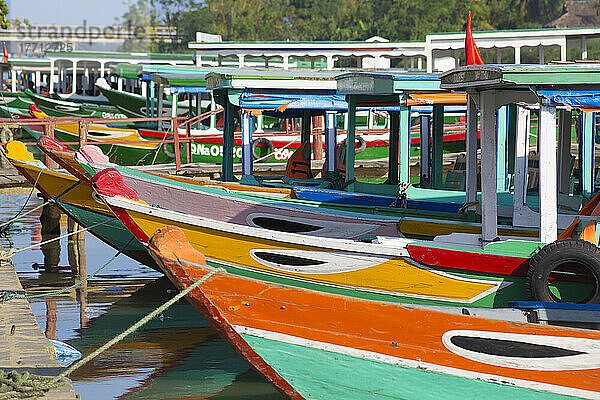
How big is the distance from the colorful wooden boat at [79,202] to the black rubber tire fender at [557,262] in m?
5.99

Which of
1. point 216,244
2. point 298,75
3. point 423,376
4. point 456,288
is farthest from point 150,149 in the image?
point 423,376

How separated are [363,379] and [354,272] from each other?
6.54ft

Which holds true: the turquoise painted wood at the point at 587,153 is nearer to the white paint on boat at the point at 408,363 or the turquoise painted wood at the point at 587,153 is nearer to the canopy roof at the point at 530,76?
the canopy roof at the point at 530,76

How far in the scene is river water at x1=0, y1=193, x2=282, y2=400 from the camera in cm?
800

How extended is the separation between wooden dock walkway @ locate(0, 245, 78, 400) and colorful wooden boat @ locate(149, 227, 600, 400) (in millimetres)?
1210

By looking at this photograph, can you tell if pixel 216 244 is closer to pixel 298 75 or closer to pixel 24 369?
pixel 24 369

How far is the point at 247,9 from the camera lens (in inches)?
2724

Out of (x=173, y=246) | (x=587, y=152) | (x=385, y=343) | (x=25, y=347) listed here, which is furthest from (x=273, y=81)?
(x=385, y=343)

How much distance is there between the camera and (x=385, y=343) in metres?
5.56

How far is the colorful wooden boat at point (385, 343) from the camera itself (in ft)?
17.9

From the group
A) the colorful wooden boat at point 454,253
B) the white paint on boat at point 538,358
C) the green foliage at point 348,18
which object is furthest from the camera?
the green foliage at point 348,18

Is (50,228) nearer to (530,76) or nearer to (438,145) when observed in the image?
(438,145)

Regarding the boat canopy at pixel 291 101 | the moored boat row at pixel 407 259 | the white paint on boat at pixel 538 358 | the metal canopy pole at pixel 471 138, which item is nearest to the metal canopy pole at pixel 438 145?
the moored boat row at pixel 407 259

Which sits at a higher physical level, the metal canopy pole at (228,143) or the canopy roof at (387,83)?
the canopy roof at (387,83)
